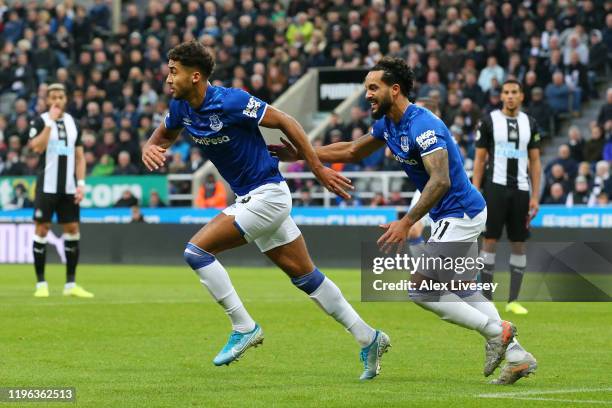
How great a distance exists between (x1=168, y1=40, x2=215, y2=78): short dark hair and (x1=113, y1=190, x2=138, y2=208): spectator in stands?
19.8m

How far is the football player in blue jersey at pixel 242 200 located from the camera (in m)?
9.25

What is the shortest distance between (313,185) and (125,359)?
18.9 m

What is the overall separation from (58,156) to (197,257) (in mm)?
8154

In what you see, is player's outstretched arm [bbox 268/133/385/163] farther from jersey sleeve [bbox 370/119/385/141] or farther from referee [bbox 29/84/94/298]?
referee [bbox 29/84/94/298]

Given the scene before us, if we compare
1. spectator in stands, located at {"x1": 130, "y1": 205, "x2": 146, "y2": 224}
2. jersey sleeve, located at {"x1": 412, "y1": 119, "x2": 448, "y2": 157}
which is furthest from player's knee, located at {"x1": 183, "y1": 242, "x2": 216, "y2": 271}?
spectator in stands, located at {"x1": 130, "y1": 205, "x2": 146, "y2": 224}

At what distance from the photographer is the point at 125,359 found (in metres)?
10.2

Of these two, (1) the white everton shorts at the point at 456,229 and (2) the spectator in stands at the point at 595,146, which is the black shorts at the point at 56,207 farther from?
(2) the spectator in stands at the point at 595,146

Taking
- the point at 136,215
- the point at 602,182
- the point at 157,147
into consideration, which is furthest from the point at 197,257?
the point at 136,215

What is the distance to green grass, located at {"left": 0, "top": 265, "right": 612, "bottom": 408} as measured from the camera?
8.15 metres

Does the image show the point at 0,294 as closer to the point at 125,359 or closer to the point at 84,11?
the point at 125,359

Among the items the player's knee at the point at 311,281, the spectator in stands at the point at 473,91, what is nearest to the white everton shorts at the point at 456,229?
the player's knee at the point at 311,281

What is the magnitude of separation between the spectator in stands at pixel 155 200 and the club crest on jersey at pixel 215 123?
2015 centimetres

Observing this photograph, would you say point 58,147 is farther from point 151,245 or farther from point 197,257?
point 151,245

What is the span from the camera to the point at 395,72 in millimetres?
9055
